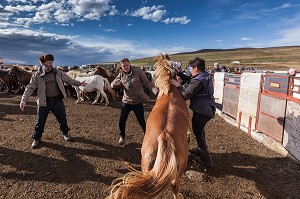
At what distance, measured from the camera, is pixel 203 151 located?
4.26m

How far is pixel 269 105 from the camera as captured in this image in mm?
5711

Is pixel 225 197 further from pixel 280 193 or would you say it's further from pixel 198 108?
pixel 198 108

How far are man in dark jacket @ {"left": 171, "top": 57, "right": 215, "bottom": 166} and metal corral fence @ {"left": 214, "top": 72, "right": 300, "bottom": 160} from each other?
1988mm

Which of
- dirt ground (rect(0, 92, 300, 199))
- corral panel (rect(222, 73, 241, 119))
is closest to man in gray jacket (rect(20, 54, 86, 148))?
dirt ground (rect(0, 92, 300, 199))

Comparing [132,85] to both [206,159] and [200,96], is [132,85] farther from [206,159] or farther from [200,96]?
[206,159]

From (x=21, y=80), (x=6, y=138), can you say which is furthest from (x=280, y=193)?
(x=21, y=80)

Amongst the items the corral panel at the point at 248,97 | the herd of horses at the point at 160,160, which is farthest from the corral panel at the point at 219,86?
the herd of horses at the point at 160,160

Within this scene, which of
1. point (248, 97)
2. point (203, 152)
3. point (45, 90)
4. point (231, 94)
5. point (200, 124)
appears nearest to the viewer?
point (200, 124)

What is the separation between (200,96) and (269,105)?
2.79 m

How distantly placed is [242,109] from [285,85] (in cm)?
228

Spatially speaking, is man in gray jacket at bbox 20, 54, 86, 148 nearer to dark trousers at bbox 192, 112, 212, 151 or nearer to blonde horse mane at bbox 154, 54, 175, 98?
blonde horse mane at bbox 154, 54, 175, 98

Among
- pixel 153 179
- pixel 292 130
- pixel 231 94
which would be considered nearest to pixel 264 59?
pixel 231 94

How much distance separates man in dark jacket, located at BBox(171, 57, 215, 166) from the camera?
382 cm

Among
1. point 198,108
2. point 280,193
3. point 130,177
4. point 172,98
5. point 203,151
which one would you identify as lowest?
point 280,193
